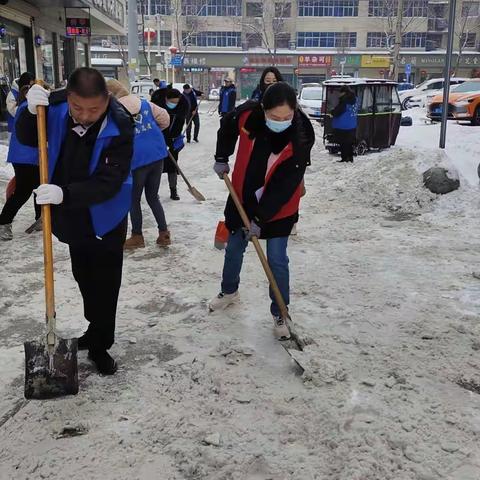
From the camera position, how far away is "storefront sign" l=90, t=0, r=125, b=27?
60.1ft

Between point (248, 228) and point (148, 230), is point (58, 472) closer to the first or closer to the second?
point (248, 228)

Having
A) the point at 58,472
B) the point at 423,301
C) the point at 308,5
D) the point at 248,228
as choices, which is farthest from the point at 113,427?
the point at 308,5

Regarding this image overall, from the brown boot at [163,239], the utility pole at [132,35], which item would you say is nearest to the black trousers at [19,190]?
the brown boot at [163,239]

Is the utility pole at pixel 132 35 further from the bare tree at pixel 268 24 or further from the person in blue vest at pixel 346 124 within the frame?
the bare tree at pixel 268 24

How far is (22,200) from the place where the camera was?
18.9 ft

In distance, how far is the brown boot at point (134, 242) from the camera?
5605 mm

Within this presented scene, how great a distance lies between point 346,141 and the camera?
35.9ft

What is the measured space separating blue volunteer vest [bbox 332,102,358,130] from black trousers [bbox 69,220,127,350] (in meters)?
8.76

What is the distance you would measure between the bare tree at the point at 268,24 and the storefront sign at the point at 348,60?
5252 millimetres

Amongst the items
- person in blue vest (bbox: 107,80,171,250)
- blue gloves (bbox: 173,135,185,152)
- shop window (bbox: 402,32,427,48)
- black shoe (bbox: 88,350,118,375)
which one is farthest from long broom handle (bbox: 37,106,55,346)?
shop window (bbox: 402,32,427,48)

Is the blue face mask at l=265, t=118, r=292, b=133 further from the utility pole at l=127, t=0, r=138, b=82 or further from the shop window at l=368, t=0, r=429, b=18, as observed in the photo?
the shop window at l=368, t=0, r=429, b=18

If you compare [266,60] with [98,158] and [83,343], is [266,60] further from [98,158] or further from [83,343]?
[98,158]

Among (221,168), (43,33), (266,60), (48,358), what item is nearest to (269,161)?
(221,168)

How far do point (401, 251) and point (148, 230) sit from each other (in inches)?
108
